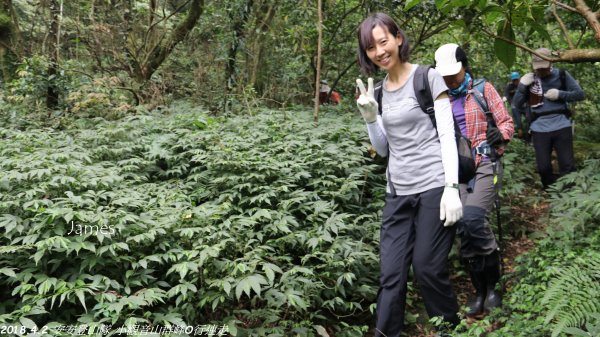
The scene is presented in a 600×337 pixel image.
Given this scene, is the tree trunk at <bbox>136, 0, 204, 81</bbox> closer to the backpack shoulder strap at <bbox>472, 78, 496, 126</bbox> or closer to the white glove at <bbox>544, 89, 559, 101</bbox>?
the white glove at <bbox>544, 89, 559, 101</bbox>

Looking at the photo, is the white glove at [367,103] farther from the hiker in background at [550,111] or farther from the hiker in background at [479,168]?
the hiker in background at [550,111]

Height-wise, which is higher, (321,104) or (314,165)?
(321,104)

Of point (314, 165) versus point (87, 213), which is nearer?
point (87, 213)

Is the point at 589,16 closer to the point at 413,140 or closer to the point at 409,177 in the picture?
the point at 413,140

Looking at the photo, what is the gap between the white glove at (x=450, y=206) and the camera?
269cm

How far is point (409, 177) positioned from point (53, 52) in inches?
301

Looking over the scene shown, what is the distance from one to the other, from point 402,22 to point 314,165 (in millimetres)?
4658

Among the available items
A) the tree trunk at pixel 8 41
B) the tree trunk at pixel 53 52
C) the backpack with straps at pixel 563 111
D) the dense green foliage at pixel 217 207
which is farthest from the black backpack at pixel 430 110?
the tree trunk at pixel 8 41

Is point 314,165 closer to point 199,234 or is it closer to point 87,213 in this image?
point 199,234

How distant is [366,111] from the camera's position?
9.78 ft

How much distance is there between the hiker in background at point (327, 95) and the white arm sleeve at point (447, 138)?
22.7ft

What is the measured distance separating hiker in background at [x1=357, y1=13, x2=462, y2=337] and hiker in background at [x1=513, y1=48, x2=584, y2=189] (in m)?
3.85

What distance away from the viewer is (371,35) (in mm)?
2857

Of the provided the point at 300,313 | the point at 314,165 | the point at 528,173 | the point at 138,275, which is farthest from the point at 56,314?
the point at 528,173
